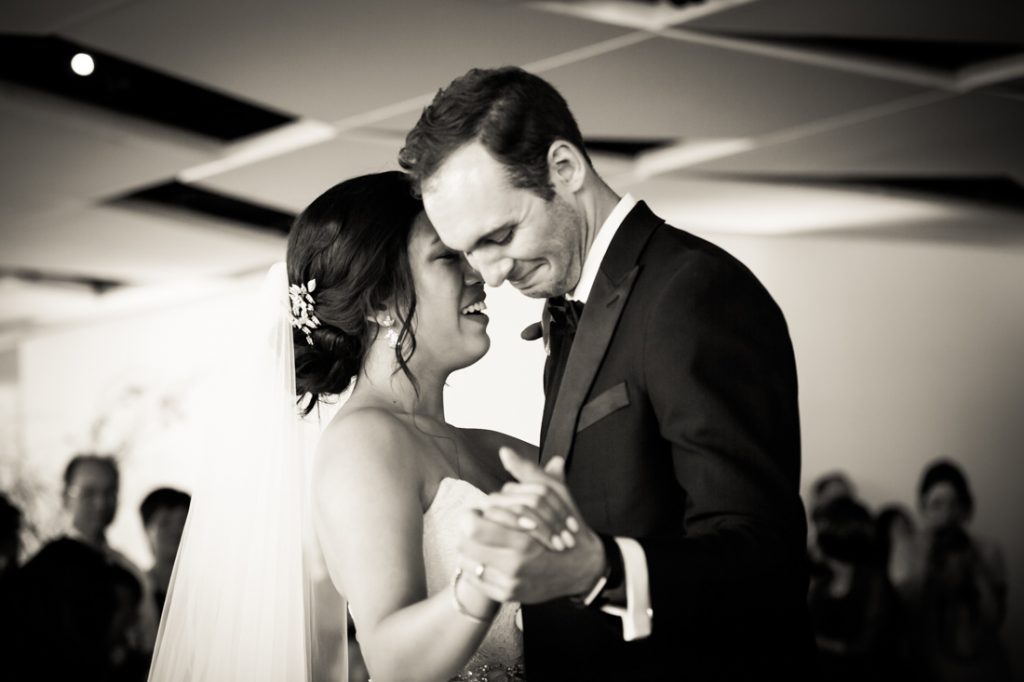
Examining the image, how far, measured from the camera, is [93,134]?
5.59 metres

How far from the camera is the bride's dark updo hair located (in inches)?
96.3

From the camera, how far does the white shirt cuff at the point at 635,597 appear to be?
151 cm

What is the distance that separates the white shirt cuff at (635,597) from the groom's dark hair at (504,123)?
0.66 meters


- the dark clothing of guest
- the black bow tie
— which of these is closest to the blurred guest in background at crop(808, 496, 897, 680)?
the dark clothing of guest

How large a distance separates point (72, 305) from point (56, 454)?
1.53 metres

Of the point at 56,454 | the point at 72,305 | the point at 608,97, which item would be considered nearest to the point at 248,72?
the point at 608,97

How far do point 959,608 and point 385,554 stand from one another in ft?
17.5

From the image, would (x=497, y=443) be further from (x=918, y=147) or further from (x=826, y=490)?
(x=826, y=490)

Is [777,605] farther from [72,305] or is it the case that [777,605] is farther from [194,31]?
[72,305]

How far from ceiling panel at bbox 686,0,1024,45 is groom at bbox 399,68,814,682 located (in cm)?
251

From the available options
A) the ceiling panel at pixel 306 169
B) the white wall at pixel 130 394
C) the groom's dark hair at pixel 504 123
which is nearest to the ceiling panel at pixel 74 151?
the ceiling panel at pixel 306 169

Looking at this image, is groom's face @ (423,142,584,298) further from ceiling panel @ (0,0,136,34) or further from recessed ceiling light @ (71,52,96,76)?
recessed ceiling light @ (71,52,96,76)

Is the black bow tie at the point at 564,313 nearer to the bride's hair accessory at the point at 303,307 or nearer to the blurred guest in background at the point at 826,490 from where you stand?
the bride's hair accessory at the point at 303,307

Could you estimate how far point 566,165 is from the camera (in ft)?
6.37
